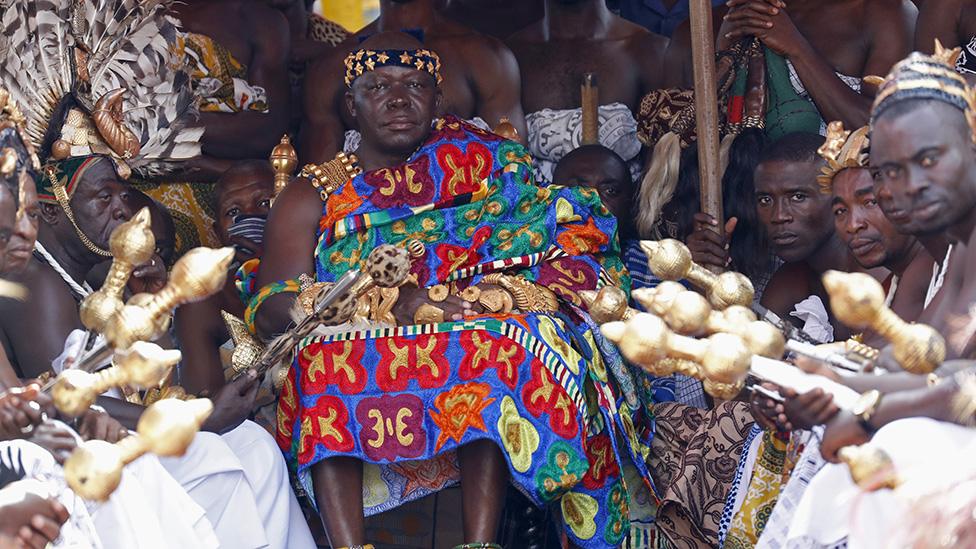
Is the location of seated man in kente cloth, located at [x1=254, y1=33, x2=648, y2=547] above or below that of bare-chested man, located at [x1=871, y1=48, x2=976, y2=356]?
below

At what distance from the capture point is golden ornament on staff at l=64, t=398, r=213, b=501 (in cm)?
278

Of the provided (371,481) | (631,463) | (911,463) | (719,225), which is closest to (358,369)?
(371,481)

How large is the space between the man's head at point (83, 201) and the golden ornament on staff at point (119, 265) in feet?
4.90

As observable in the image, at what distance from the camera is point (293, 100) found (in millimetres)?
6293

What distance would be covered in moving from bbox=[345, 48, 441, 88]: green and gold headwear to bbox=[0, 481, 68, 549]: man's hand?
2.36 m

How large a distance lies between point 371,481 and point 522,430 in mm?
533

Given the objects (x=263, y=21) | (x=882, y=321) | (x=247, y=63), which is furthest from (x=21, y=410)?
(x=263, y=21)

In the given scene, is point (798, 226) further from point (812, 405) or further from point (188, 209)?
point (188, 209)

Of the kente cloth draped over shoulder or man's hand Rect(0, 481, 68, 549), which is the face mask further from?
man's hand Rect(0, 481, 68, 549)

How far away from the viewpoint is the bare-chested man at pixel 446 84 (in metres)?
5.77

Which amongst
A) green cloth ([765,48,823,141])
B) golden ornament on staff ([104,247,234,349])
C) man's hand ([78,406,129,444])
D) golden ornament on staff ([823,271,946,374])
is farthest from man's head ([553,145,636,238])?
golden ornament on staff ([823,271,946,374])

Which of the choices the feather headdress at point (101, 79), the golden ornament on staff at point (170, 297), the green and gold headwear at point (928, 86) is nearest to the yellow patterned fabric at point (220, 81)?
the feather headdress at point (101, 79)

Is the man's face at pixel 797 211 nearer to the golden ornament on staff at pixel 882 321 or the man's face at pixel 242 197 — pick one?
the man's face at pixel 242 197

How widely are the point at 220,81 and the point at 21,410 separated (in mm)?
3070
